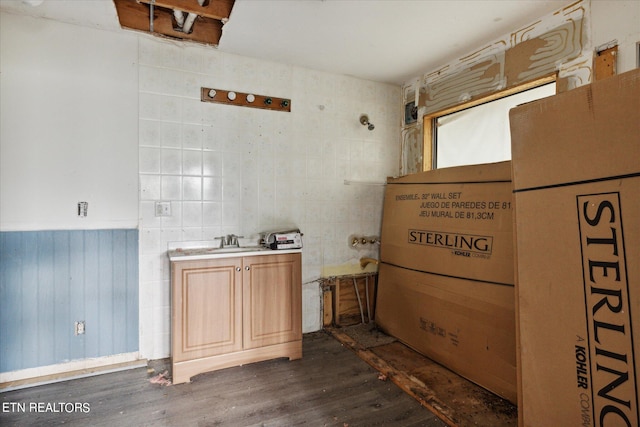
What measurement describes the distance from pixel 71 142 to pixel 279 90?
5.53 ft

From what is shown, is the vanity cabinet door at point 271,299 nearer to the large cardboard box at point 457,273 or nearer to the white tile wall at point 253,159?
the white tile wall at point 253,159

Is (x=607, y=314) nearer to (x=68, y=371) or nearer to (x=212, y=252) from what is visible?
(x=212, y=252)

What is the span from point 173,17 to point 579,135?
8.87ft

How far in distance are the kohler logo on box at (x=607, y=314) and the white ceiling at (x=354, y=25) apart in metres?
1.73

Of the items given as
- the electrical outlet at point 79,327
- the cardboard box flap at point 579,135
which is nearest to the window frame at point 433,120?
the cardboard box flap at point 579,135

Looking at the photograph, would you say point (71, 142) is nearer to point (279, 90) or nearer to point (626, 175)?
point (279, 90)

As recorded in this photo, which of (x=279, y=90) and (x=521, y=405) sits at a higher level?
(x=279, y=90)

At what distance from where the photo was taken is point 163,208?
260 centimetres

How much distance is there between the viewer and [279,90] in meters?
3.03

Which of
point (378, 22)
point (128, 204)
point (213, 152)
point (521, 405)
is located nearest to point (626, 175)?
point (521, 405)

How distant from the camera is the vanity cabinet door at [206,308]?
2.26m

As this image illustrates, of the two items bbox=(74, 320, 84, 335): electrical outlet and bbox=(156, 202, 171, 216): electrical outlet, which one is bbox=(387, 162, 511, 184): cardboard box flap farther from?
bbox=(74, 320, 84, 335): electrical outlet

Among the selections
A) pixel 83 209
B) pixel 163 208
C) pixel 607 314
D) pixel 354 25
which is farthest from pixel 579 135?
pixel 83 209

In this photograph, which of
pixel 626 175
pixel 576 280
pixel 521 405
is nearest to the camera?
pixel 626 175
